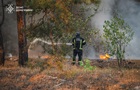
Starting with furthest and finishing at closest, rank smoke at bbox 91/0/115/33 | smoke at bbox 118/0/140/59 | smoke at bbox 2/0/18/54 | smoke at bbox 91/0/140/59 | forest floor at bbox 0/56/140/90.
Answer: smoke at bbox 91/0/115/33 → smoke at bbox 91/0/140/59 → smoke at bbox 118/0/140/59 → smoke at bbox 2/0/18/54 → forest floor at bbox 0/56/140/90

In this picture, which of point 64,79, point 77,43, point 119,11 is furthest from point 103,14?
point 64,79

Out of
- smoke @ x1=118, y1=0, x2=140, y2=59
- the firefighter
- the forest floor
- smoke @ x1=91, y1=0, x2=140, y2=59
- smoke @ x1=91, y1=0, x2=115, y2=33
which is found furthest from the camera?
smoke @ x1=91, y1=0, x2=115, y2=33

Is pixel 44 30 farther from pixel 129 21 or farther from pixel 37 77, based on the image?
pixel 129 21

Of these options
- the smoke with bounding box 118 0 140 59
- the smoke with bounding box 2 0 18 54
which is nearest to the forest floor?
the smoke with bounding box 2 0 18 54

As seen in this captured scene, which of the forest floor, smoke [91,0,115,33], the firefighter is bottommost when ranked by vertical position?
the forest floor

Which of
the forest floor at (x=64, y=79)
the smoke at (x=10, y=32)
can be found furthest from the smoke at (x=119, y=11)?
the forest floor at (x=64, y=79)

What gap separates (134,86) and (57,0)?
14.6 feet

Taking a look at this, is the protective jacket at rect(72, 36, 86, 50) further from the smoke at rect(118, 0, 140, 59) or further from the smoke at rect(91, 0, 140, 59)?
the smoke at rect(118, 0, 140, 59)

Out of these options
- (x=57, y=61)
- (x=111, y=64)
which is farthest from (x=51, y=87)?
(x=111, y=64)

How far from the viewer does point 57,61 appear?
1106cm

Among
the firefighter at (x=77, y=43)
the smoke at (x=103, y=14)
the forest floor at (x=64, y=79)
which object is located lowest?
the forest floor at (x=64, y=79)

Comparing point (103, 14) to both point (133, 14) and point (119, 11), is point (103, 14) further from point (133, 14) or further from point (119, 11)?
point (133, 14)

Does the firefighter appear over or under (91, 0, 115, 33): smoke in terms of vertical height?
under

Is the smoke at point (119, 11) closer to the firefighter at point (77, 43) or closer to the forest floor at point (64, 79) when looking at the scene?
the firefighter at point (77, 43)
